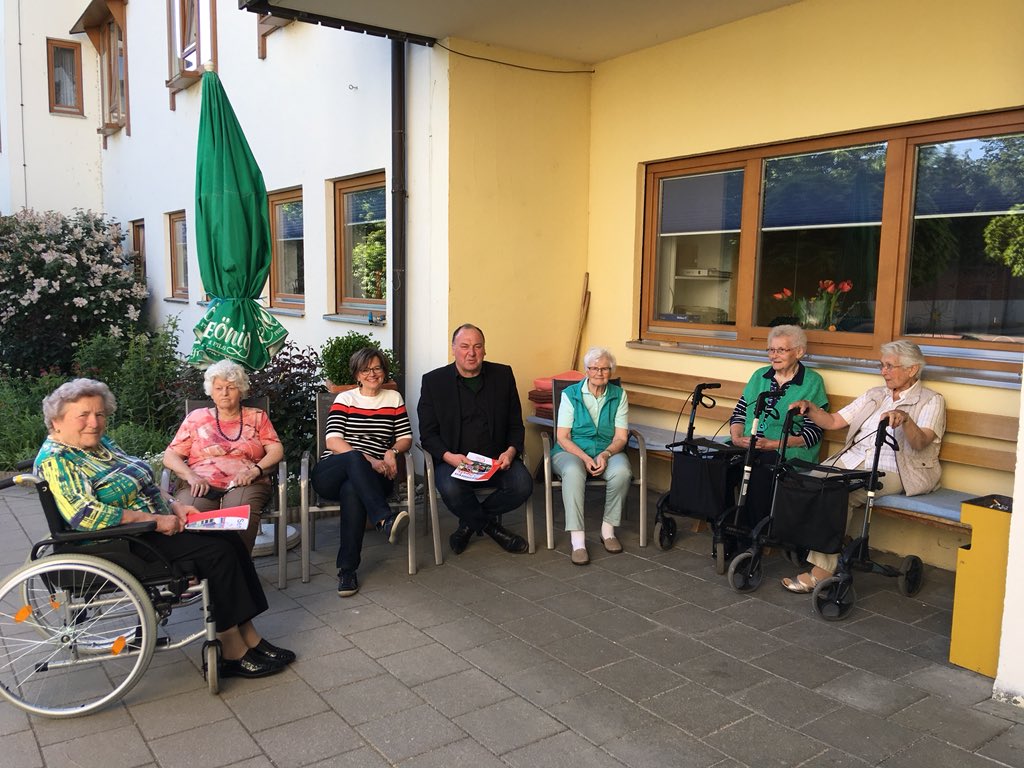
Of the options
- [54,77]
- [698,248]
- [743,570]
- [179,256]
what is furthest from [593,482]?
[54,77]

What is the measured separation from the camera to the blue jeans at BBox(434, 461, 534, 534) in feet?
16.0

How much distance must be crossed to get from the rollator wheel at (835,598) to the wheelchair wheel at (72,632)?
116 inches

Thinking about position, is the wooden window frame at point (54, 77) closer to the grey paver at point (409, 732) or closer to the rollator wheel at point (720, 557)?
the rollator wheel at point (720, 557)

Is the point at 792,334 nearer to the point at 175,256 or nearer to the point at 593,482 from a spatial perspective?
the point at 593,482

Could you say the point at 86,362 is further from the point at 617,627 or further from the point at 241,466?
the point at 617,627

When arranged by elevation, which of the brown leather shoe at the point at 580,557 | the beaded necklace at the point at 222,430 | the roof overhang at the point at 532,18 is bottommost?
the brown leather shoe at the point at 580,557

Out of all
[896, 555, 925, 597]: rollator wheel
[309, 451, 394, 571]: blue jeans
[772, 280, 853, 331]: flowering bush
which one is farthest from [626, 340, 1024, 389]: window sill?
[309, 451, 394, 571]: blue jeans

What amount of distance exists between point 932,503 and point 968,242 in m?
1.50

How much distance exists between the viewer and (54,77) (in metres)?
14.2

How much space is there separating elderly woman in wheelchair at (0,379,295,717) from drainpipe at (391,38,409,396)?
3039 mm

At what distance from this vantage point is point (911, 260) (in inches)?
190

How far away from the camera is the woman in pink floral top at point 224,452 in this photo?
4.25m

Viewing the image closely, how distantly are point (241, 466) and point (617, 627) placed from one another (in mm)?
2092

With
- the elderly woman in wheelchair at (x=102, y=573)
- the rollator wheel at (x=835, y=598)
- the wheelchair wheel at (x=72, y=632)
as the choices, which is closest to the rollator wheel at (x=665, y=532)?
the rollator wheel at (x=835, y=598)
